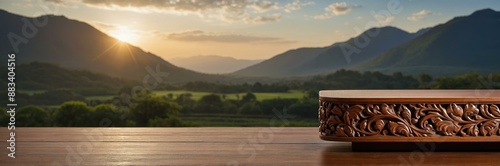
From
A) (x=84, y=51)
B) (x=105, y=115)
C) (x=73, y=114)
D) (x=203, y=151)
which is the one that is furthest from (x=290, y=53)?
(x=203, y=151)

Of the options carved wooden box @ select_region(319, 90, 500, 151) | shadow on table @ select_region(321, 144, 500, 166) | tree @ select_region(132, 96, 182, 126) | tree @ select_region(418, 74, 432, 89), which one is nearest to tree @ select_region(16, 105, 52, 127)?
tree @ select_region(132, 96, 182, 126)

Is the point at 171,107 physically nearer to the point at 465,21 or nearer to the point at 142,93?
the point at 142,93

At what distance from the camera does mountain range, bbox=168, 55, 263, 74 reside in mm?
6078

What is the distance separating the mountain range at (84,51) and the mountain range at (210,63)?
0.07m

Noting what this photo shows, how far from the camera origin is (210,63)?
6105mm

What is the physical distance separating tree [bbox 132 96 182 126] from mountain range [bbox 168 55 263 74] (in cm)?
41

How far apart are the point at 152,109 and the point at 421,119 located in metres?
3.75

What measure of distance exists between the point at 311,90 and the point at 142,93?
5.45 ft

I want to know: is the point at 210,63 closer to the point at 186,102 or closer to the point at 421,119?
the point at 186,102

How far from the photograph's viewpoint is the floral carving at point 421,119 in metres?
2.89

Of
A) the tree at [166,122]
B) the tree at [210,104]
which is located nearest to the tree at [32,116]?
the tree at [166,122]

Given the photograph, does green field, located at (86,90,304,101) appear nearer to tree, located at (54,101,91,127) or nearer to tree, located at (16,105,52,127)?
tree, located at (54,101,91,127)

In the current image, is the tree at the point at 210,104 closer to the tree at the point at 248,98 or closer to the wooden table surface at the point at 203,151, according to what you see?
the tree at the point at 248,98

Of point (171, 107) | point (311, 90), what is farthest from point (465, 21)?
point (171, 107)
